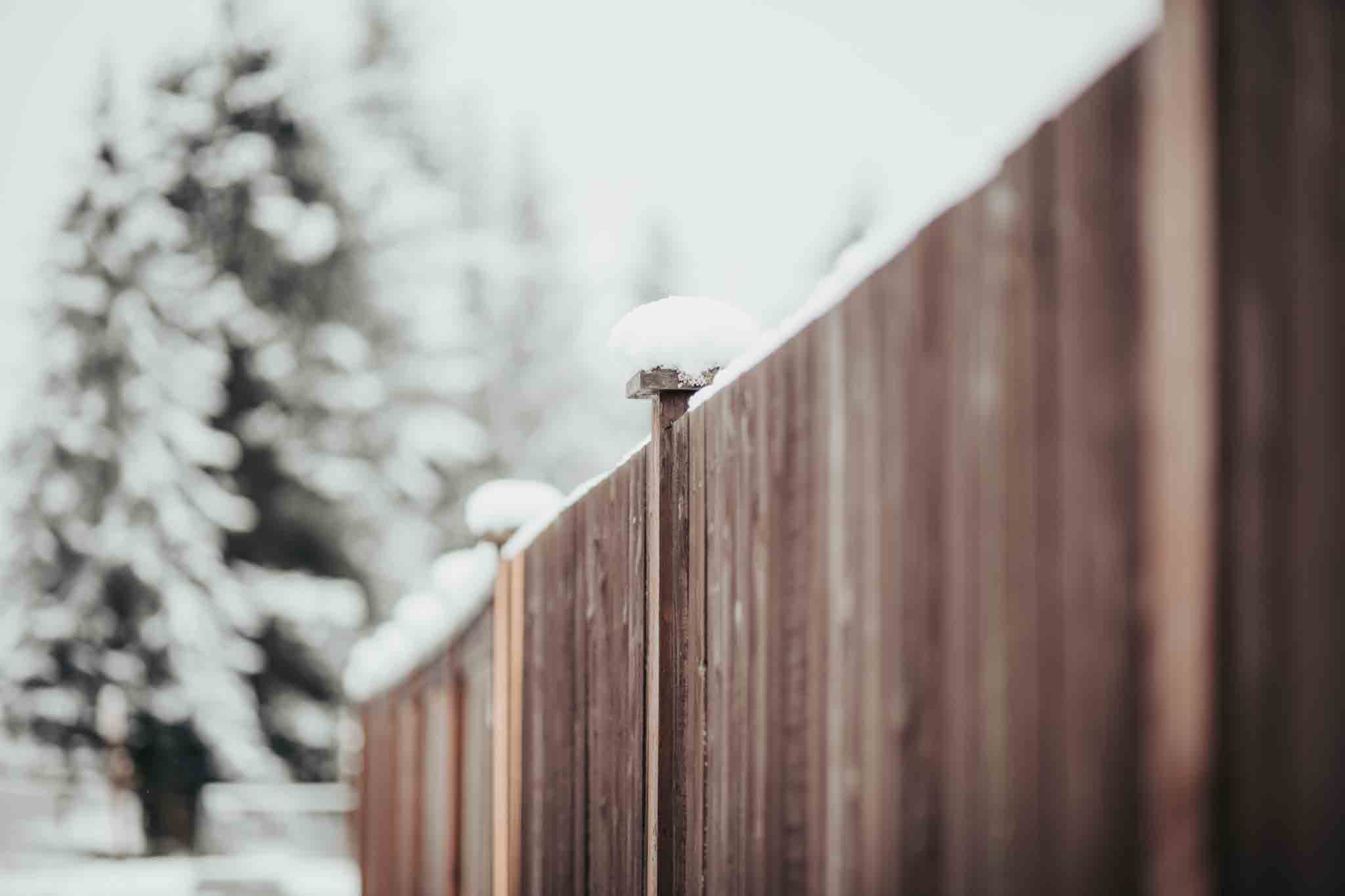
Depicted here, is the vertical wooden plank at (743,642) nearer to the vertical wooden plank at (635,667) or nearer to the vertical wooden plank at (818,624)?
the vertical wooden plank at (818,624)

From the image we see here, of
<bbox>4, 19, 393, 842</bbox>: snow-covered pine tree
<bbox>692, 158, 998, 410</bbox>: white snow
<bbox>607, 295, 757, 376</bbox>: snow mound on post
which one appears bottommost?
<bbox>692, 158, 998, 410</bbox>: white snow

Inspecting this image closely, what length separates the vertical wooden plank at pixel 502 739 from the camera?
14.6ft

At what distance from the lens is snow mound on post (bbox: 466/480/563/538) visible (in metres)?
4.94

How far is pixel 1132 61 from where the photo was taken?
1.05 metres

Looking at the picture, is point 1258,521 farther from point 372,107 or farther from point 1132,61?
point 372,107

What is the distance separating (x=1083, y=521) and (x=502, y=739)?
3608 millimetres

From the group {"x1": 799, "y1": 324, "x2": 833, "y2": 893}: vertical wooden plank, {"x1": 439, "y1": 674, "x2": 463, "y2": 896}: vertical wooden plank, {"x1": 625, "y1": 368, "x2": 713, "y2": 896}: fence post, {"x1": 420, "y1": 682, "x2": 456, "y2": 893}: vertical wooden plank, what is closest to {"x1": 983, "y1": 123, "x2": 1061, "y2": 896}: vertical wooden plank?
{"x1": 799, "y1": 324, "x2": 833, "y2": 893}: vertical wooden plank

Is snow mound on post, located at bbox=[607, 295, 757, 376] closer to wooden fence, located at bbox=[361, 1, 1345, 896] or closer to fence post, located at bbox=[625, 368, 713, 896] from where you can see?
fence post, located at bbox=[625, 368, 713, 896]

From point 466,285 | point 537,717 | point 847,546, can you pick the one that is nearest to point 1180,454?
point 847,546

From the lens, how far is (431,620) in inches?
261

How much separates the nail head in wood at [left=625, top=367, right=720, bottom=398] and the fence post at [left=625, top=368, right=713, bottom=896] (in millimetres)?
68

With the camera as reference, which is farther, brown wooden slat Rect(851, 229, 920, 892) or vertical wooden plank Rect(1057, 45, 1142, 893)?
brown wooden slat Rect(851, 229, 920, 892)

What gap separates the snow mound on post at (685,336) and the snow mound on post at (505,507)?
6.96 feet

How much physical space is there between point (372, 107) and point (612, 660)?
21.7 m
